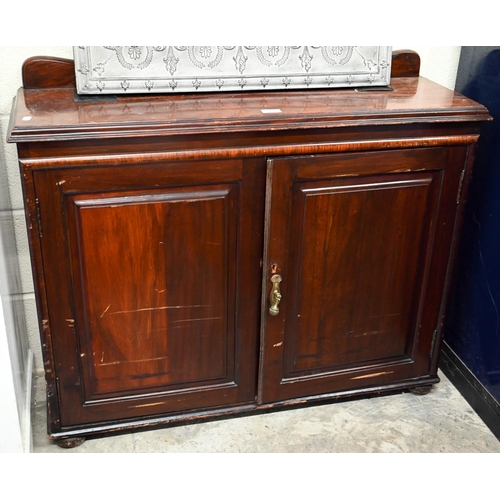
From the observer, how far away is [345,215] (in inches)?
66.0

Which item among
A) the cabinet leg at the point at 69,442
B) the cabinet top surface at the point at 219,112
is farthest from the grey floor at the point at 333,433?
the cabinet top surface at the point at 219,112

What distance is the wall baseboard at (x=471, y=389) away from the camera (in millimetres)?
1947

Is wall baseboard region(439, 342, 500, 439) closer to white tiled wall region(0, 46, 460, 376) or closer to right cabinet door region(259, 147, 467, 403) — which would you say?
right cabinet door region(259, 147, 467, 403)

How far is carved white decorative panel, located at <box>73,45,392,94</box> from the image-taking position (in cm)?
160

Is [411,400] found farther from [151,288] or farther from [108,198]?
[108,198]

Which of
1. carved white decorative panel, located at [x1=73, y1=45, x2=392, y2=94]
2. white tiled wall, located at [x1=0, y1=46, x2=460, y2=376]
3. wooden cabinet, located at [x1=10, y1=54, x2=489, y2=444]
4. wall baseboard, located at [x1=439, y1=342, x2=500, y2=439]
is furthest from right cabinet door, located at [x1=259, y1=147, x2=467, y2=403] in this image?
white tiled wall, located at [x1=0, y1=46, x2=460, y2=376]

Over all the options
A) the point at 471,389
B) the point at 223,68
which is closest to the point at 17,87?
the point at 223,68

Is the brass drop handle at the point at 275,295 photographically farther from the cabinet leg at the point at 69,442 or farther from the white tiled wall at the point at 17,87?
the white tiled wall at the point at 17,87

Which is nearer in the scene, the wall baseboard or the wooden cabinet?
the wooden cabinet

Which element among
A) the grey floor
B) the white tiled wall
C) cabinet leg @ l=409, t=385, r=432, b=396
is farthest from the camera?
cabinet leg @ l=409, t=385, r=432, b=396

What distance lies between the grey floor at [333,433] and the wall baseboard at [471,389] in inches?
1.0

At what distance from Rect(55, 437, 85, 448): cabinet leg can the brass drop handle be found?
0.71 metres

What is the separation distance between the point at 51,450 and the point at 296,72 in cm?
134
